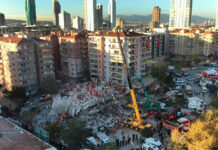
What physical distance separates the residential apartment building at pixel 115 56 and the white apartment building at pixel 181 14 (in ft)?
374

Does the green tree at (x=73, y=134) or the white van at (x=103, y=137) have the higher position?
the green tree at (x=73, y=134)

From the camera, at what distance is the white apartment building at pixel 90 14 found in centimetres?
15262

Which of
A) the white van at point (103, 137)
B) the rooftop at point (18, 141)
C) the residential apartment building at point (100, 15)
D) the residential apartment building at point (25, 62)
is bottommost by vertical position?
the white van at point (103, 137)

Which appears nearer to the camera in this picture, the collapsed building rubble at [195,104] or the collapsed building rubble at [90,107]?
the collapsed building rubble at [90,107]

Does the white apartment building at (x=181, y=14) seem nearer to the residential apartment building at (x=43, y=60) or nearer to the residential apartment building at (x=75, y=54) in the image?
the residential apartment building at (x=75, y=54)

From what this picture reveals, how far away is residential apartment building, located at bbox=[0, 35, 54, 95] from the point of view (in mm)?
32969

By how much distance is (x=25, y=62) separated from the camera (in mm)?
33625

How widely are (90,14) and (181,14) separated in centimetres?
6253

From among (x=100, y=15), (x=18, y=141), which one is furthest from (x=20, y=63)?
(x=100, y=15)

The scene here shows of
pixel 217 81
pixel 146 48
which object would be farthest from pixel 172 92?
pixel 217 81

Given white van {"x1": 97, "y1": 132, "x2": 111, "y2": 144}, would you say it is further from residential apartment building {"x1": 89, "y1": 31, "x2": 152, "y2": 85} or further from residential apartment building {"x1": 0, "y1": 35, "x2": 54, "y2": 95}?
residential apartment building {"x1": 0, "y1": 35, "x2": 54, "y2": 95}

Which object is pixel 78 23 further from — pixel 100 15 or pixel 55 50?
pixel 55 50

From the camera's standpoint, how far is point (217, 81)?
1594 inches

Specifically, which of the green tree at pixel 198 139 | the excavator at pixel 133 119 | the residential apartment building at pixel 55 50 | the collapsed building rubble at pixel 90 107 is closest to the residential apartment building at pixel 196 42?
the residential apartment building at pixel 55 50
